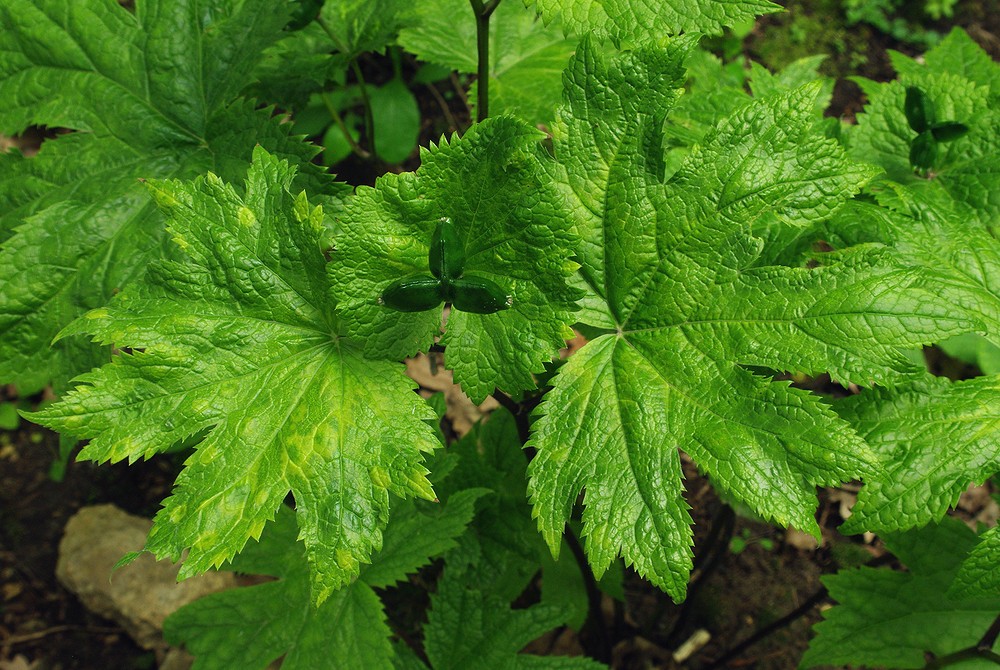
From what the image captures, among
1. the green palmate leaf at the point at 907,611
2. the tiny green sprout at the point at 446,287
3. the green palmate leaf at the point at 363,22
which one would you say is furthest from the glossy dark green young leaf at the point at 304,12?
the green palmate leaf at the point at 907,611

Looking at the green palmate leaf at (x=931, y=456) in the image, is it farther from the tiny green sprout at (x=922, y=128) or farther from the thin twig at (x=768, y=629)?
the thin twig at (x=768, y=629)

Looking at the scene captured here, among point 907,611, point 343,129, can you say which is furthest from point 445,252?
point 907,611

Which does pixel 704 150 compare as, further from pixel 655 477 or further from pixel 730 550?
pixel 730 550

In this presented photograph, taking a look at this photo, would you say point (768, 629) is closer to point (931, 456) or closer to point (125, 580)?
point (931, 456)

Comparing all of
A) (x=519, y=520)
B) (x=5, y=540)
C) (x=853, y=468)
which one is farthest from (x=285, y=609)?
(x=5, y=540)

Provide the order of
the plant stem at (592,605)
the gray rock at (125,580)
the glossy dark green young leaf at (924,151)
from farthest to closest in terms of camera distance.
Result: the gray rock at (125,580)
the plant stem at (592,605)
the glossy dark green young leaf at (924,151)

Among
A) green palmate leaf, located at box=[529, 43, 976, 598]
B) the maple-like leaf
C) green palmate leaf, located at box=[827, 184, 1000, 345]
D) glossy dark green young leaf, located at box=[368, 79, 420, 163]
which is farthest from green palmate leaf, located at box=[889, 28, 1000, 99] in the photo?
glossy dark green young leaf, located at box=[368, 79, 420, 163]

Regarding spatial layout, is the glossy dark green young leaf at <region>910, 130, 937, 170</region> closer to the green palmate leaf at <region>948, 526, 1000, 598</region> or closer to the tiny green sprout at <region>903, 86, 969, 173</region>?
the tiny green sprout at <region>903, 86, 969, 173</region>
